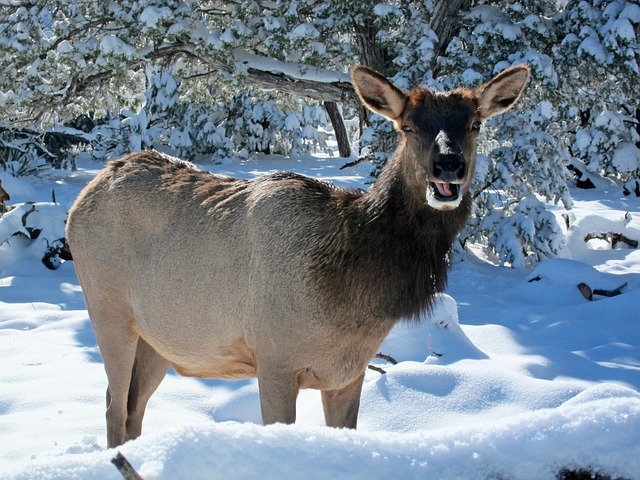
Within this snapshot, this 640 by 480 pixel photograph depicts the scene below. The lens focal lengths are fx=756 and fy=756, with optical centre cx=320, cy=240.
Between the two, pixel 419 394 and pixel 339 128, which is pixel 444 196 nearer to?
pixel 419 394

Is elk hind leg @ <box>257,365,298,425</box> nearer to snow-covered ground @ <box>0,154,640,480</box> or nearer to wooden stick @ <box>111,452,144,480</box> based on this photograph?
snow-covered ground @ <box>0,154,640,480</box>

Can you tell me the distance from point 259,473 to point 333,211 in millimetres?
2773

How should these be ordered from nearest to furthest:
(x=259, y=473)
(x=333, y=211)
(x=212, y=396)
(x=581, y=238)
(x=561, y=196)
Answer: (x=259, y=473) < (x=333, y=211) < (x=212, y=396) < (x=561, y=196) < (x=581, y=238)

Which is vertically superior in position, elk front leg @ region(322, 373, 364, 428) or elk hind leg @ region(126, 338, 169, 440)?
elk front leg @ region(322, 373, 364, 428)

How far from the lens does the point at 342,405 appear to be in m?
4.07

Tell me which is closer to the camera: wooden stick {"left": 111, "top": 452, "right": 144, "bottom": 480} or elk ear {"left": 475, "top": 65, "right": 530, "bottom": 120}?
wooden stick {"left": 111, "top": 452, "right": 144, "bottom": 480}

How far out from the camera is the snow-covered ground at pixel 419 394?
4.06 ft

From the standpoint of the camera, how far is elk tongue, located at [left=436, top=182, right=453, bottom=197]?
3436mm

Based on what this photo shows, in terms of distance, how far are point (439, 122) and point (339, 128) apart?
2106 centimetres

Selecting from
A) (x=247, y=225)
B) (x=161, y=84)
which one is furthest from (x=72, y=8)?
(x=161, y=84)

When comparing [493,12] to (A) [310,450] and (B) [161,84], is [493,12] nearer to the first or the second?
(A) [310,450]

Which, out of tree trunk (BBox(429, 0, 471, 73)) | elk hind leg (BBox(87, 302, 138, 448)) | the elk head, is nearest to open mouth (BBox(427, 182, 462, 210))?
the elk head

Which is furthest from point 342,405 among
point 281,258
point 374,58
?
point 374,58

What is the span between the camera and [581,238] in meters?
12.4
